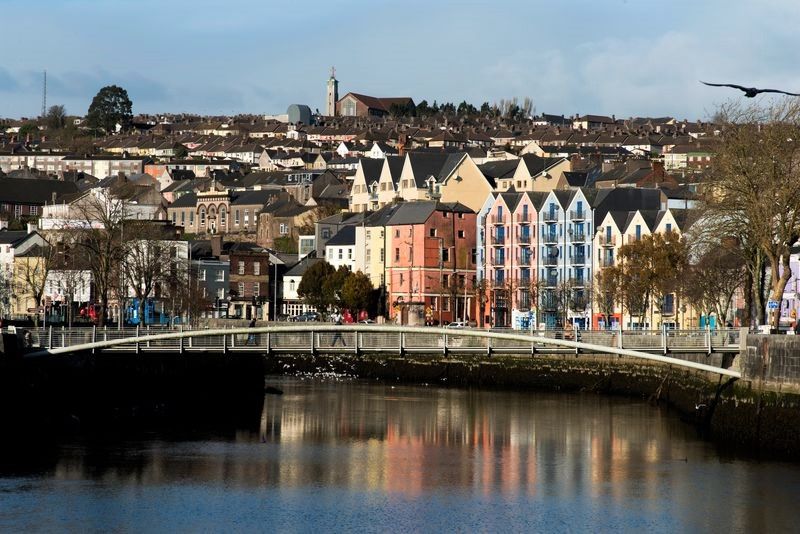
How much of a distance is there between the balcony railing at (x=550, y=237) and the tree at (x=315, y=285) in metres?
19.6

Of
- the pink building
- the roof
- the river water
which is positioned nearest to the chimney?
the roof

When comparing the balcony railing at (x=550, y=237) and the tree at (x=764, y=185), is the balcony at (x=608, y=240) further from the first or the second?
the tree at (x=764, y=185)

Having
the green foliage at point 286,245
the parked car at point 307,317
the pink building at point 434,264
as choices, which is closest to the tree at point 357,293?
the pink building at point 434,264

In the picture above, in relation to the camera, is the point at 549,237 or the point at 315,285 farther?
the point at 315,285

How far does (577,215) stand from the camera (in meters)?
109

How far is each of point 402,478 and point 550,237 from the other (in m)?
60.2

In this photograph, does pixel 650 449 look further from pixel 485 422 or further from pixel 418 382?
pixel 418 382

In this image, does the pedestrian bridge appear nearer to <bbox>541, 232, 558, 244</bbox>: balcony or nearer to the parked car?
<bbox>541, 232, 558, 244</bbox>: balcony

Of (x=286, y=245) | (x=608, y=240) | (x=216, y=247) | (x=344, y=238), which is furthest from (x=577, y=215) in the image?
(x=286, y=245)

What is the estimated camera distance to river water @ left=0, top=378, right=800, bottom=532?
45.7 m

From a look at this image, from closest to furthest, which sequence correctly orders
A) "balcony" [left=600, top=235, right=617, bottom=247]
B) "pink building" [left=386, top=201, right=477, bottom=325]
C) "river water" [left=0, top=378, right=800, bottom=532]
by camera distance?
"river water" [left=0, top=378, right=800, bottom=532] < "balcony" [left=600, top=235, right=617, bottom=247] < "pink building" [left=386, top=201, right=477, bottom=325]

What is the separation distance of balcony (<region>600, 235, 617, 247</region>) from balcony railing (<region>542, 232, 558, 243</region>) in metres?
5.60

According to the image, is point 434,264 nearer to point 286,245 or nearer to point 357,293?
point 357,293

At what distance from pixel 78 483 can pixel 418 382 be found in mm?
42911
